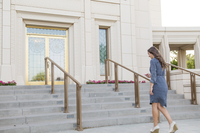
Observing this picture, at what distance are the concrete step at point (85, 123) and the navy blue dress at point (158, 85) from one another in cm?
138

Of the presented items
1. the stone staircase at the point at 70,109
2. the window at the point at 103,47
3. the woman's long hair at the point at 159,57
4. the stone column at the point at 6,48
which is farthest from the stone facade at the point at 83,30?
the woman's long hair at the point at 159,57

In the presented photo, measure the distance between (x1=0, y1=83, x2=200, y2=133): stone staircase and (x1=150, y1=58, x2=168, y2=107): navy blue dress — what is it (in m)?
1.42

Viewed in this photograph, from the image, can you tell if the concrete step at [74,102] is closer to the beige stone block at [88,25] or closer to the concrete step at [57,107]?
the concrete step at [57,107]

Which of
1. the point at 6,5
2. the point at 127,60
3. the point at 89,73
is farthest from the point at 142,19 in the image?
the point at 6,5

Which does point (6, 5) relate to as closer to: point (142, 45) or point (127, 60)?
point (127, 60)

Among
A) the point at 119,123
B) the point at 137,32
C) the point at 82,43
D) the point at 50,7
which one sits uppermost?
the point at 50,7

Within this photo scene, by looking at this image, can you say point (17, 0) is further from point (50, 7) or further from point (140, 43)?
point (140, 43)

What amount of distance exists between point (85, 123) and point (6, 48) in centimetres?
606

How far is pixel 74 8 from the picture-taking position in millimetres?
10859

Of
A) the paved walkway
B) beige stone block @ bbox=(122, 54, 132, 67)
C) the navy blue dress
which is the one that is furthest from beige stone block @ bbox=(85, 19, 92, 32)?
the navy blue dress

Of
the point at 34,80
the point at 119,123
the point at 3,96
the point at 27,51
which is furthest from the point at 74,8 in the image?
the point at 119,123

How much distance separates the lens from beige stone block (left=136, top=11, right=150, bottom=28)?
12430 millimetres

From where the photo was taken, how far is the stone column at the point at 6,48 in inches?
363

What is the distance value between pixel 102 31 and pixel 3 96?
23.3 ft
